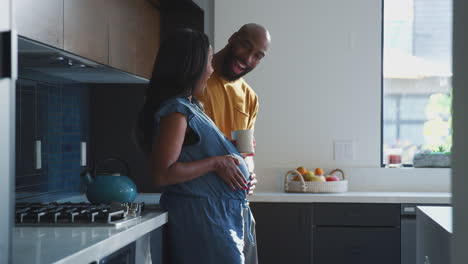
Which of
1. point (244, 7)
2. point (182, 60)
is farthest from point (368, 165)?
point (182, 60)

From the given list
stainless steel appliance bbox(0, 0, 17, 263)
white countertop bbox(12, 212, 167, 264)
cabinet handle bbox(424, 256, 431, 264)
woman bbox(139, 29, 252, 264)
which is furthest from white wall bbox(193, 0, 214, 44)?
stainless steel appliance bbox(0, 0, 17, 263)

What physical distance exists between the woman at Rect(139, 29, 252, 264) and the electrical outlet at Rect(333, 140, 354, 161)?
2021mm

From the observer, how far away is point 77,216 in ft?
7.11

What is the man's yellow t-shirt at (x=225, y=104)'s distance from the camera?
2717mm

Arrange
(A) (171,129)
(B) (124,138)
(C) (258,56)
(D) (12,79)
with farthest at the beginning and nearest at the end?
(B) (124,138), (C) (258,56), (A) (171,129), (D) (12,79)

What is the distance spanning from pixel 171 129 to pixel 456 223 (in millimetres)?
1238

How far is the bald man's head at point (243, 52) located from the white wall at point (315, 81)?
1.53 metres

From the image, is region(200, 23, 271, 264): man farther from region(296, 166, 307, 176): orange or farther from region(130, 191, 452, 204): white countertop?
region(296, 166, 307, 176): orange

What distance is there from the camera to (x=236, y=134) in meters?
2.35

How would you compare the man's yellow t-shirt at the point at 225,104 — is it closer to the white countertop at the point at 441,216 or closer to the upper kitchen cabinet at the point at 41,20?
the upper kitchen cabinet at the point at 41,20

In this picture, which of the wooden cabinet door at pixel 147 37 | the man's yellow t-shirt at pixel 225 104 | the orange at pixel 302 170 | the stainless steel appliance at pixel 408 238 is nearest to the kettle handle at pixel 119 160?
the wooden cabinet door at pixel 147 37

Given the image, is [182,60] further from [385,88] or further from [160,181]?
[385,88]

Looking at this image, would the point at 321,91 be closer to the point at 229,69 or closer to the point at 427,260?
the point at 229,69

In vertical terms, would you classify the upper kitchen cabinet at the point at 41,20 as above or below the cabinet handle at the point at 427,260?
above
